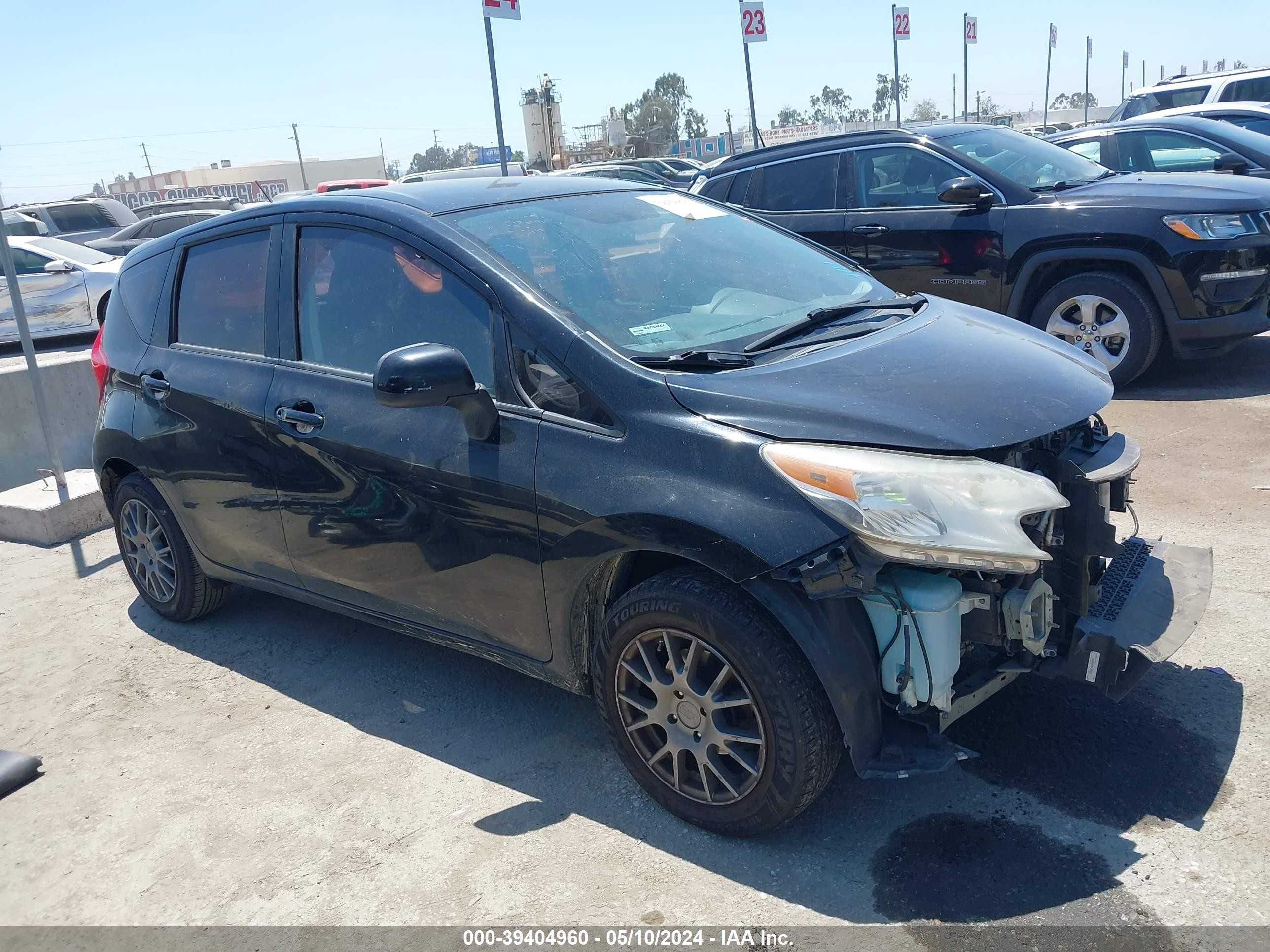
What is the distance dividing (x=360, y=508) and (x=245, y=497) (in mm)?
749

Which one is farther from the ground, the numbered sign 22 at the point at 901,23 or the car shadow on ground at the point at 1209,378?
the numbered sign 22 at the point at 901,23

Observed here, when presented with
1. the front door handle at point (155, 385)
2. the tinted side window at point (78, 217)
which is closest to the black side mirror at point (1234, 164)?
the front door handle at point (155, 385)

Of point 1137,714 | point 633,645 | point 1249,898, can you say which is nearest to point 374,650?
point 633,645

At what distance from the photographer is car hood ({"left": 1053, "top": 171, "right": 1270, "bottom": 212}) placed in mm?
6590

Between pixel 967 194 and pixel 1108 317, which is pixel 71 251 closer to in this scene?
pixel 967 194

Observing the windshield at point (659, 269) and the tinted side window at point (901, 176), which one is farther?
the tinted side window at point (901, 176)

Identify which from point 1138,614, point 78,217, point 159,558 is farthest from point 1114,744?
point 78,217

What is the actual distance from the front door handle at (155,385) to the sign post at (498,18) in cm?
984

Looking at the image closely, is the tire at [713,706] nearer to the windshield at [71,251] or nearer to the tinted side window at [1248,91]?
the windshield at [71,251]

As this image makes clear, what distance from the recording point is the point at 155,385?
4.41m

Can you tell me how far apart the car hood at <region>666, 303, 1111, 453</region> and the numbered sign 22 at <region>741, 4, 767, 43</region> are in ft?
47.7

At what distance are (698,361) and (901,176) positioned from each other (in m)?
5.30

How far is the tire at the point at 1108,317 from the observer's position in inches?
265

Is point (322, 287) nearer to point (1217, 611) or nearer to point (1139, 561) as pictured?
point (1139, 561)
